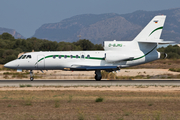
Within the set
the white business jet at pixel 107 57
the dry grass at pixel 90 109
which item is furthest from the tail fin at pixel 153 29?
the dry grass at pixel 90 109

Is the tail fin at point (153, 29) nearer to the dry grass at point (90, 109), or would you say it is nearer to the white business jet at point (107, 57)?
the white business jet at point (107, 57)

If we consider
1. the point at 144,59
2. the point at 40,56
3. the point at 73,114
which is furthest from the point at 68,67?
the point at 73,114

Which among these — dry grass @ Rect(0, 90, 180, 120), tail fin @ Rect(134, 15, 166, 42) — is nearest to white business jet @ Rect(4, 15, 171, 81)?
tail fin @ Rect(134, 15, 166, 42)

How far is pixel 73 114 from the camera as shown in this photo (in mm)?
14992

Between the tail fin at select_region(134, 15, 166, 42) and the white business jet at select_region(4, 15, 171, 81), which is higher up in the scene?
the tail fin at select_region(134, 15, 166, 42)

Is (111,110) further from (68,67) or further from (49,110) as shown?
Result: (68,67)

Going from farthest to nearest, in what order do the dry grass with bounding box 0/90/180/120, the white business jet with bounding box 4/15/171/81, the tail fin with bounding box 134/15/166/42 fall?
the tail fin with bounding box 134/15/166/42, the white business jet with bounding box 4/15/171/81, the dry grass with bounding box 0/90/180/120

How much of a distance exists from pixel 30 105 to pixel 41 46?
91274mm

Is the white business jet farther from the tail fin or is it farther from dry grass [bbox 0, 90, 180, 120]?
dry grass [bbox 0, 90, 180, 120]

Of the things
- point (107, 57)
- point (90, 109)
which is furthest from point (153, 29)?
point (90, 109)

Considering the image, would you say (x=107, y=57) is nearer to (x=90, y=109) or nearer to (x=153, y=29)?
(x=153, y=29)

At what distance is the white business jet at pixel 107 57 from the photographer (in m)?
35.9

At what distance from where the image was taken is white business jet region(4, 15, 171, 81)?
3588 cm

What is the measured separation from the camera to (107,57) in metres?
35.7
